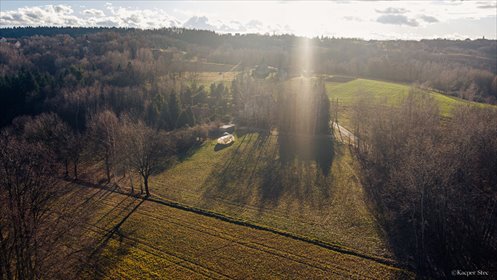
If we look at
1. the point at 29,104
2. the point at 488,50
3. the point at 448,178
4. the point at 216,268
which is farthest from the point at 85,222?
the point at 488,50

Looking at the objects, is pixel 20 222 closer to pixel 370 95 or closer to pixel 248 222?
pixel 248 222

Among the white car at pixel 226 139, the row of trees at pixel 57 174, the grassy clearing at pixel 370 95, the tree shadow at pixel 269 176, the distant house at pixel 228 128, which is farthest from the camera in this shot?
the grassy clearing at pixel 370 95

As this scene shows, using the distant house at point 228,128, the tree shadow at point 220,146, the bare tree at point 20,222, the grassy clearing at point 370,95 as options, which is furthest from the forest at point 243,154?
the grassy clearing at point 370,95

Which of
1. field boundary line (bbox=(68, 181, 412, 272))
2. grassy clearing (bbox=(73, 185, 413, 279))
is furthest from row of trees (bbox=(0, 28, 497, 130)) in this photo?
grassy clearing (bbox=(73, 185, 413, 279))

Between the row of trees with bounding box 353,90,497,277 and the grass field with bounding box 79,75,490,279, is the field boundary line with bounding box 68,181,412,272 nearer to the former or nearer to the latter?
the grass field with bounding box 79,75,490,279

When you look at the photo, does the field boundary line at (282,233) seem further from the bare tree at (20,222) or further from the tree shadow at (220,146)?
the tree shadow at (220,146)

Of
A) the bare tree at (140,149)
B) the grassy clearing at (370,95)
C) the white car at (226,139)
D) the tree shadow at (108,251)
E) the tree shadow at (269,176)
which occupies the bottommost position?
the tree shadow at (108,251)

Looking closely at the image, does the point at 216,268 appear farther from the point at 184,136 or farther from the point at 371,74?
the point at 371,74

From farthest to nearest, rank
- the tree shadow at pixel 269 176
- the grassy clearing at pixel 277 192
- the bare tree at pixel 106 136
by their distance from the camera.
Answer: the bare tree at pixel 106 136 < the tree shadow at pixel 269 176 < the grassy clearing at pixel 277 192

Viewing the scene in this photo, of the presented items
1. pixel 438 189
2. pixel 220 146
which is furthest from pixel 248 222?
pixel 220 146
